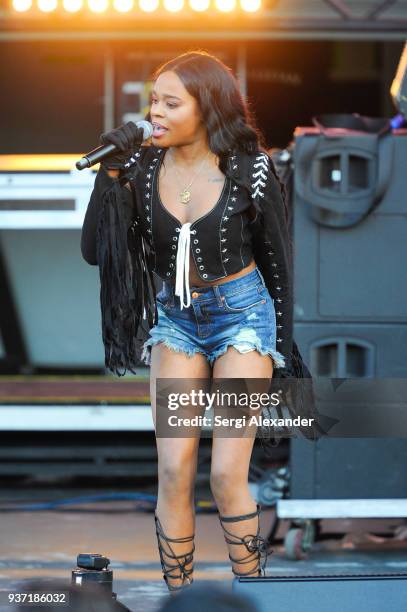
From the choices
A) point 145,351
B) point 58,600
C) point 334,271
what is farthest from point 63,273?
point 58,600

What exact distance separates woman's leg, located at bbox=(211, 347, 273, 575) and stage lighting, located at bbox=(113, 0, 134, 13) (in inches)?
139

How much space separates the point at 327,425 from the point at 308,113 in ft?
17.5

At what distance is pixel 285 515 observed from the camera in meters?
4.93

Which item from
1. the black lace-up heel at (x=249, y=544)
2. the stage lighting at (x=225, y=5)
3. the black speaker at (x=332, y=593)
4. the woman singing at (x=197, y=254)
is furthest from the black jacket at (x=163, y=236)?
the stage lighting at (x=225, y=5)

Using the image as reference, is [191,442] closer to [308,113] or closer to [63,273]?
[63,273]

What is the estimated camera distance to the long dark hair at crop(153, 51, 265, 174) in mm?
3289

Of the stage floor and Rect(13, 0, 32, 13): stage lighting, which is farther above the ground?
Rect(13, 0, 32, 13): stage lighting

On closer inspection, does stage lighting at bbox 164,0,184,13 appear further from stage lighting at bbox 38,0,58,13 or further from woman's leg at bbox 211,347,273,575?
woman's leg at bbox 211,347,273,575

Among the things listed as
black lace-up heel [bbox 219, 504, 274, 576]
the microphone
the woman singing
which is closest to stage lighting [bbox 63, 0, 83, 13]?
the woman singing

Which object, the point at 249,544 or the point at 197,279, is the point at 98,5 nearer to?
the point at 197,279

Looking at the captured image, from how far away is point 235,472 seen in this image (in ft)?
10.8

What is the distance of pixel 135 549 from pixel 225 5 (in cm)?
290

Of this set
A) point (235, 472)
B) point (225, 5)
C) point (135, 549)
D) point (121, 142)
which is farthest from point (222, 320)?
point (225, 5)

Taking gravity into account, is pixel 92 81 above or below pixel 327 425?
above
